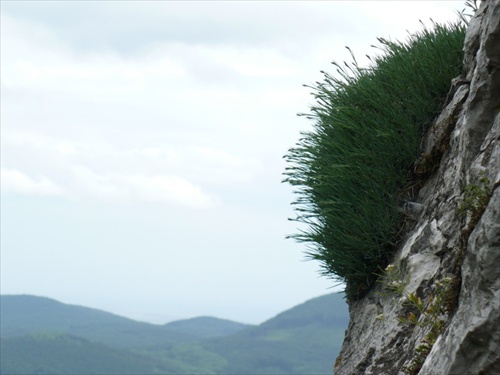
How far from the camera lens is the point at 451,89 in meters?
7.92

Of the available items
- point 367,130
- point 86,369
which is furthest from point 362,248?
point 86,369

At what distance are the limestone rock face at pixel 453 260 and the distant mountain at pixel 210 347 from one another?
119 metres

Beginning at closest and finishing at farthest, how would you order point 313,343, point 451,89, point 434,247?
point 434,247, point 451,89, point 313,343

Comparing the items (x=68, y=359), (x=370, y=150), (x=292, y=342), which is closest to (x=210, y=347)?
(x=292, y=342)

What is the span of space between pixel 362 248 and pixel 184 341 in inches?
6763

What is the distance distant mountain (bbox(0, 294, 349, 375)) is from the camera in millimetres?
128750

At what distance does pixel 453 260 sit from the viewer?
21.3ft

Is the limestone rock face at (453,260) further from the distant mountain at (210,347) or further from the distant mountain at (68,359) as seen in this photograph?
the distant mountain at (210,347)

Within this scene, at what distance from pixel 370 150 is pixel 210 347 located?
158181 mm

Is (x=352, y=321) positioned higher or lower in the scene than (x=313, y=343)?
lower

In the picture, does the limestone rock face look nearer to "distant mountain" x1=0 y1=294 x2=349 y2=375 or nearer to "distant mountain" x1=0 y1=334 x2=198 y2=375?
"distant mountain" x1=0 y1=334 x2=198 y2=375

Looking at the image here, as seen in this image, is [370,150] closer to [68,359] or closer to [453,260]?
[453,260]

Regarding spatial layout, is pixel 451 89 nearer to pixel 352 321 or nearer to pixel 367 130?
pixel 367 130

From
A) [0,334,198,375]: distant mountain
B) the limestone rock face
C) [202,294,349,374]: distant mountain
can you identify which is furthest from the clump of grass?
[202,294,349,374]: distant mountain
